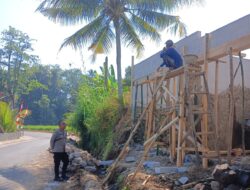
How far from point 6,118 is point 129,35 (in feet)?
55.9

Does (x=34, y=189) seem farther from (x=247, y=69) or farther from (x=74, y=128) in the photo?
(x=74, y=128)

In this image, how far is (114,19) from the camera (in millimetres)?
19844

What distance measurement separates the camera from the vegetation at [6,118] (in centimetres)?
3195

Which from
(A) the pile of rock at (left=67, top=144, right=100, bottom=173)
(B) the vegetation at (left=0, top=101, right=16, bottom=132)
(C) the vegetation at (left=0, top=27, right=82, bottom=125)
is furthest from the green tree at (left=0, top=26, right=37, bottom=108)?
(A) the pile of rock at (left=67, top=144, right=100, bottom=173)

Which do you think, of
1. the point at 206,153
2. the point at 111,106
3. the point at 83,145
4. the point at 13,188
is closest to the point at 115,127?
the point at 111,106

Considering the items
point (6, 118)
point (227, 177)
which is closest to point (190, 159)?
point (227, 177)

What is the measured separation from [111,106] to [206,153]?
832cm

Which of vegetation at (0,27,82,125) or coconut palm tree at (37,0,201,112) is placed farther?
vegetation at (0,27,82,125)

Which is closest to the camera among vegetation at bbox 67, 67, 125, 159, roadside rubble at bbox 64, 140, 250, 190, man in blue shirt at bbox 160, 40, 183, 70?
roadside rubble at bbox 64, 140, 250, 190

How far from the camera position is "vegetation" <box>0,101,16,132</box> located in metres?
31.9

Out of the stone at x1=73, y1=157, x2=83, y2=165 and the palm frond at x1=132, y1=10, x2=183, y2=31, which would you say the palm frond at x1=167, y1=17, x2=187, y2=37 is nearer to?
the palm frond at x1=132, y1=10, x2=183, y2=31

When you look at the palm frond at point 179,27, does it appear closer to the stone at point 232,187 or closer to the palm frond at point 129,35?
the palm frond at point 129,35

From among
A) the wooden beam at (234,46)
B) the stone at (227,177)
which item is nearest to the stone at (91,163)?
the wooden beam at (234,46)

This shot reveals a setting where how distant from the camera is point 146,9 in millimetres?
19453
